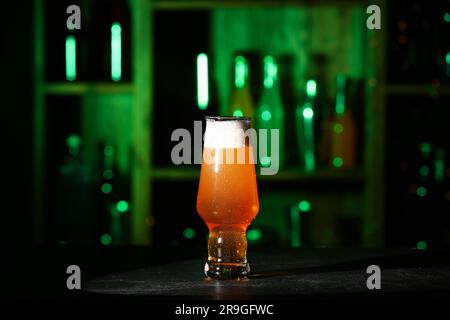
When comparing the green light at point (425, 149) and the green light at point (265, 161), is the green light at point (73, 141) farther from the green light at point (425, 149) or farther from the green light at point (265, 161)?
the green light at point (425, 149)

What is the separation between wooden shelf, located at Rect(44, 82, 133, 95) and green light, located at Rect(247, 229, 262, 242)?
601 mm

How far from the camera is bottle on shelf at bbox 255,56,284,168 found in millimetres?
2453

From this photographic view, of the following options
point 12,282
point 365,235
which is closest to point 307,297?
point 12,282

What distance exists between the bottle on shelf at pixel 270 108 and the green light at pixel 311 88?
0.09 meters

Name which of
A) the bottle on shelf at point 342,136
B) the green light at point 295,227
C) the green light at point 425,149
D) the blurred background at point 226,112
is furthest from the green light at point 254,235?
the green light at point 425,149

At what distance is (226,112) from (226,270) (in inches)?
56.7

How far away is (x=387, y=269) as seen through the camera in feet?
3.71

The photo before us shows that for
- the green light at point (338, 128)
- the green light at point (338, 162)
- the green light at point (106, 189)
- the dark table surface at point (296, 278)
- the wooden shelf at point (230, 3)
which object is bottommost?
the dark table surface at point (296, 278)

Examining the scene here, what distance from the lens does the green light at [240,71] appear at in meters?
2.52

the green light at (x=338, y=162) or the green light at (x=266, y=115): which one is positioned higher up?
the green light at (x=266, y=115)

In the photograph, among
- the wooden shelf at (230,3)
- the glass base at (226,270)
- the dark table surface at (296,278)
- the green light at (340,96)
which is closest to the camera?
the dark table surface at (296,278)

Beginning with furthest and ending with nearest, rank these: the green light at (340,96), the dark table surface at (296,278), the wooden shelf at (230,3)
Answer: the green light at (340,96) → the wooden shelf at (230,3) → the dark table surface at (296,278)
